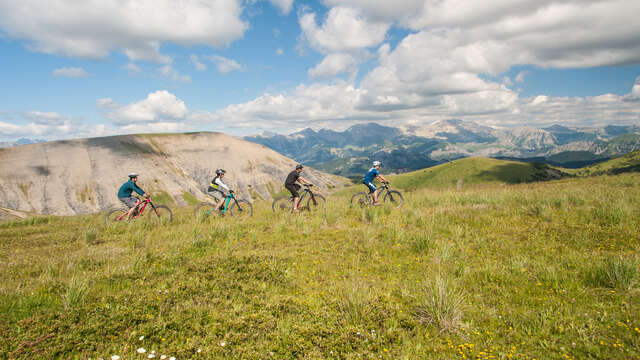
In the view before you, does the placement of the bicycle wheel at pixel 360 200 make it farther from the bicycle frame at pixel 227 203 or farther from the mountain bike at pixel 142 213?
the mountain bike at pixel 142 213

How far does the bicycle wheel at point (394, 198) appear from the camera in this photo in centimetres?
1699

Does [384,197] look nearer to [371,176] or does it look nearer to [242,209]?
[371,176]

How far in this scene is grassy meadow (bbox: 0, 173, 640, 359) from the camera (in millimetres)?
4492

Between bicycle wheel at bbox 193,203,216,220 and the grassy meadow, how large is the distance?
406cm

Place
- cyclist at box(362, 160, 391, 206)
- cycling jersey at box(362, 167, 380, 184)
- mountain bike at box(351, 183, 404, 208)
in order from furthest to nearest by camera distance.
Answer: mountain bike at box(351, 183, 404, 208) < cycling jersey at box(362, 167, 380, 184) < cyclist at box(362, 160, 391, 206)

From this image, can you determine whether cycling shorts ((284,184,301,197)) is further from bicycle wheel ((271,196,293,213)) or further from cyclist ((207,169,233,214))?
cyclist ((207,169,233,214))

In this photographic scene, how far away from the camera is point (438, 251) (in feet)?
27.4

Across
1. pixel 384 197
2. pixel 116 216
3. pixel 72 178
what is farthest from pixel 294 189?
pixel 72 178

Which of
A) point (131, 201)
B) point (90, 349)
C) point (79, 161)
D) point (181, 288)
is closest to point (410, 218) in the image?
point (181, 288)

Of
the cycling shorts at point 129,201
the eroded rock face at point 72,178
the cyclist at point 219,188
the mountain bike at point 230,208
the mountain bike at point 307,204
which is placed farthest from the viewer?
the eroded rock face at point 72,178

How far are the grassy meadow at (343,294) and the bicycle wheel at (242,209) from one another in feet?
16.8

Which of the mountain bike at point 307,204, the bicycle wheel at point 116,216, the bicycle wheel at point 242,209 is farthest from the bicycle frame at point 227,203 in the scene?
the bicycle wheel at point 116,216

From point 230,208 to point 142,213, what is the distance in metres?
4.83

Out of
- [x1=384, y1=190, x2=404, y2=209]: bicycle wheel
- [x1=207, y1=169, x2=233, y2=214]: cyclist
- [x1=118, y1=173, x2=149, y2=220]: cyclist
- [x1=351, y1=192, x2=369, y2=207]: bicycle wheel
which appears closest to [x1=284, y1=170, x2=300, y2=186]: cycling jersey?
[x1=207, y1=169, x2=233, y2=214]: cyclist
